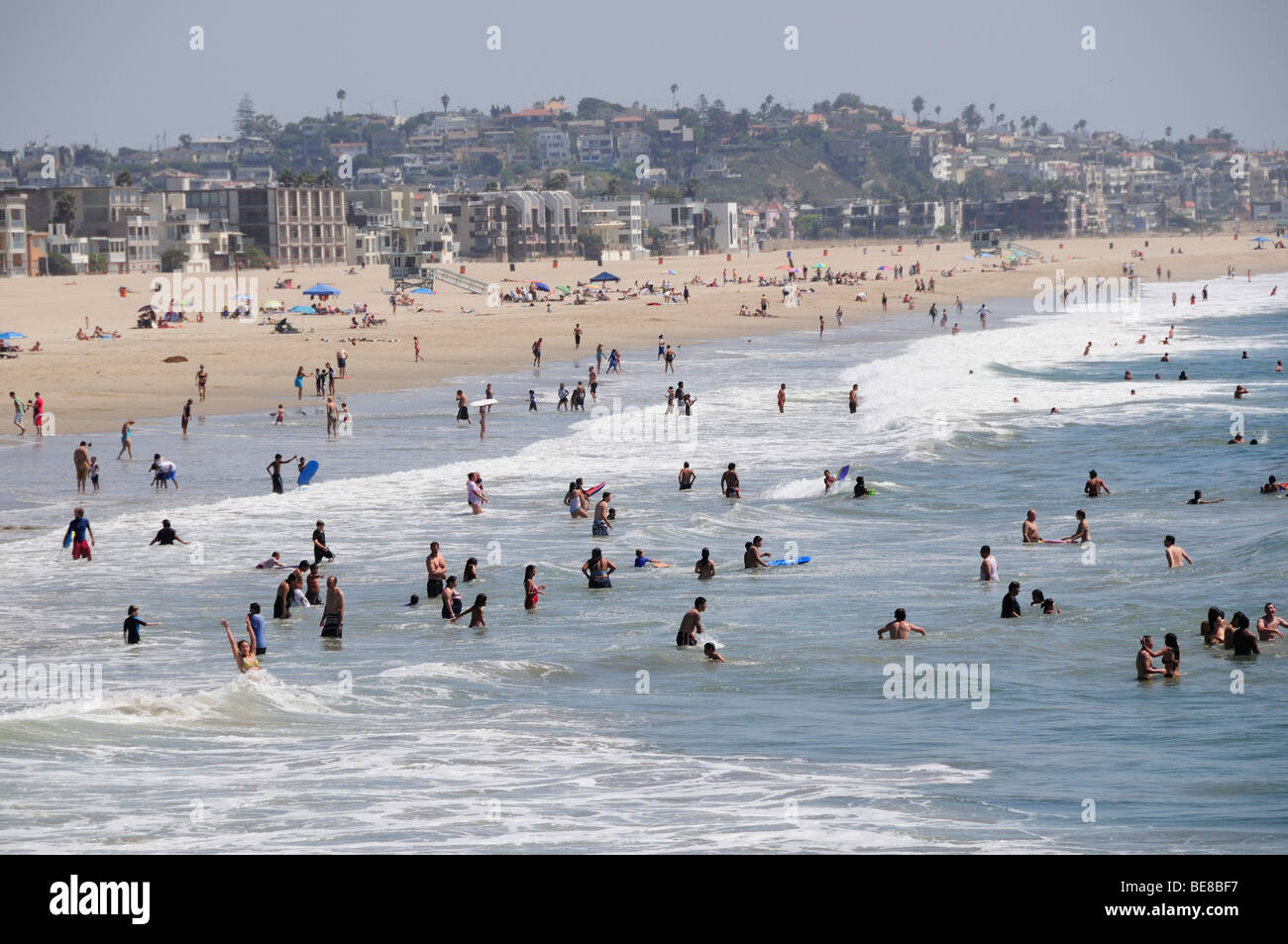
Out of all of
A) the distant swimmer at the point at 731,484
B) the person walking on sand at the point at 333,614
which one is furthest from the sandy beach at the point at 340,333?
the person walking on sand at the point at 333,614

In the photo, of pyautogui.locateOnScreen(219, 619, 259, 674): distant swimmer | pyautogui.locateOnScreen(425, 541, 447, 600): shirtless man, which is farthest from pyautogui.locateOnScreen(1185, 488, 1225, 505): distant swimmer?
pyautogui.locateOnScreen(219, 619, 259, 674): distant swimmer

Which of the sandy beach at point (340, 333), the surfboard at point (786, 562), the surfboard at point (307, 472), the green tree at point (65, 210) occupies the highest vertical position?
the green tree at point (65, 210)

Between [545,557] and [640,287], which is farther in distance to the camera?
[640,287]

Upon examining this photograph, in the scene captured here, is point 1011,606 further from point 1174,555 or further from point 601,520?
point 601,520

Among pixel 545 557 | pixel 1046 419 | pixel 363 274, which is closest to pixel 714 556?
pixel 545 557

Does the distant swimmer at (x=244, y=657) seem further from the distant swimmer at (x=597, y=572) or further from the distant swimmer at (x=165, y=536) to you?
the distant swimmer at (x=165, y=536)

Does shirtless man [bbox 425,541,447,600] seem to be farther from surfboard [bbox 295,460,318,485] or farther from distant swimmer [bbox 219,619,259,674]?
surfboard [bbox 295,460,318,485]
